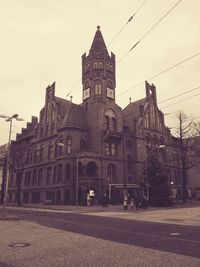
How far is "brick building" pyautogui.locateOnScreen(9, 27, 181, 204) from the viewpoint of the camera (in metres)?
48.6

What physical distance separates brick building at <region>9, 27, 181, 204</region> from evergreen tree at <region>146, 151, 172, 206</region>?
770 cm

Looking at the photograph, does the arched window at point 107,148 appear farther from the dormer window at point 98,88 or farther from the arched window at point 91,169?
the dormer window at point 98,88

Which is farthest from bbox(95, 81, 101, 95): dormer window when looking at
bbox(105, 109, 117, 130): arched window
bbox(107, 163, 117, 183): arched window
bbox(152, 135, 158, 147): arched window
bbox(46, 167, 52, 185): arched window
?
bbox(46, 167, 52, 185): arched window

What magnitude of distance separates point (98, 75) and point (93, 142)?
1455 cm

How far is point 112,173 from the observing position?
169 feet

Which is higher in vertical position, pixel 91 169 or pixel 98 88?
pixel 98 88

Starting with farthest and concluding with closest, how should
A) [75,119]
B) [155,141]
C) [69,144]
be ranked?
[155,141], [75,119], [69,144]

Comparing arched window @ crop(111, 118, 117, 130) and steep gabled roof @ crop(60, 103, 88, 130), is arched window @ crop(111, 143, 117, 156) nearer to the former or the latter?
arched window @ crop(111, 118, 117, 130)

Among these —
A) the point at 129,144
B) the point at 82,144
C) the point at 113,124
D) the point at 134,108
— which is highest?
the point at 134,108

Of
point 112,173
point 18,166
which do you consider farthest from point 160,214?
point 18,166

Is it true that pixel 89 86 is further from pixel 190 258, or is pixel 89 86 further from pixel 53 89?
pixel 190 258

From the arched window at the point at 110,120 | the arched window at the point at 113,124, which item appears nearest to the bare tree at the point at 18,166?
the arched window at the point at 110,120

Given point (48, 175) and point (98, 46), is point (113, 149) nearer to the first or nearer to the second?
point (48, 175)

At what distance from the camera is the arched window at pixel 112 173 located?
50.6 meters
